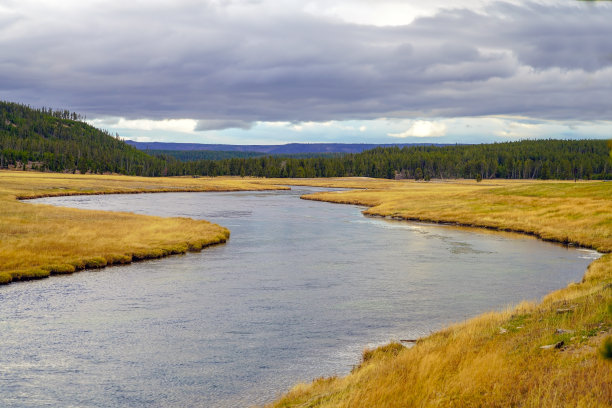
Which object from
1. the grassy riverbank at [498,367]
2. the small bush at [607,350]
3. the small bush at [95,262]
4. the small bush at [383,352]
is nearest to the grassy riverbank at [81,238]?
the small bush at [95,262]

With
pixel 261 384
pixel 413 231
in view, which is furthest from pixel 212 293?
pixel 413 231

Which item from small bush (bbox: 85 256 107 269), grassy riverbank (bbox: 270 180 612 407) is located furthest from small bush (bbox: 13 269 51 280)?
grassy riverbank (bbox: 270 180 612 407)

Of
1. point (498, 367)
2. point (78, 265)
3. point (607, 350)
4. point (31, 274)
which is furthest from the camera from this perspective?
point (78, 265)

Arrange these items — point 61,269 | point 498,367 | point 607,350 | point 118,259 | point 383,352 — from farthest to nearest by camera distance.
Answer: point 118,259, point 61,269, point 383,352, point 498,367, point 607,350

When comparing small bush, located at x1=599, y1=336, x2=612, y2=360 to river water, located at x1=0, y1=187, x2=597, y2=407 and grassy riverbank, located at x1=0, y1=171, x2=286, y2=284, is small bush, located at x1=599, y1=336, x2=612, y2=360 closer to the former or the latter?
river water, located at x1=0, y1=187, x2=597, y2=407

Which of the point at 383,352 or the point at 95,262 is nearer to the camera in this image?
the point at 383,352

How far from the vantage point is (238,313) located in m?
23.1

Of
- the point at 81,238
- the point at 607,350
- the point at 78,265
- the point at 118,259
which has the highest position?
the point at 607,350

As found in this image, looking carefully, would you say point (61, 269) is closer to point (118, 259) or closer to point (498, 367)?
point (118, 259)

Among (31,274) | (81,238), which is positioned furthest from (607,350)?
(81,238)

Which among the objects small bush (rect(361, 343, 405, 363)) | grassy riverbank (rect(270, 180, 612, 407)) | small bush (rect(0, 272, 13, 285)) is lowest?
small bush (rect(0, 272, 13, 285))

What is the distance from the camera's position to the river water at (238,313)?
15.8 m

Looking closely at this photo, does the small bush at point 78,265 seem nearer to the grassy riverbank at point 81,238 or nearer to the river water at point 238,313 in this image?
the grassy riverbank at point 81,238

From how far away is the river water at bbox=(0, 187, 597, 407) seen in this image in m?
15.8
